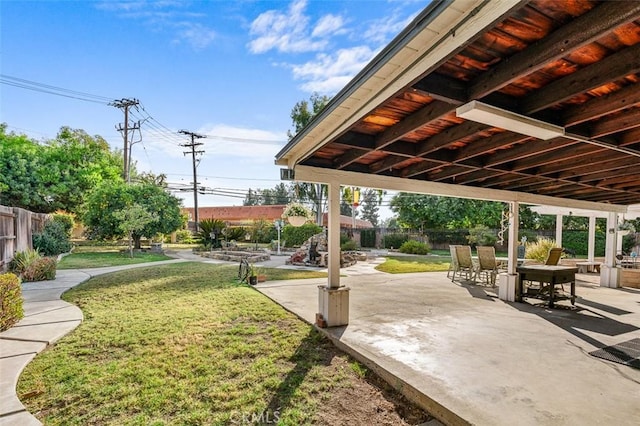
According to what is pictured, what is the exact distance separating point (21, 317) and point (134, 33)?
6333 mm

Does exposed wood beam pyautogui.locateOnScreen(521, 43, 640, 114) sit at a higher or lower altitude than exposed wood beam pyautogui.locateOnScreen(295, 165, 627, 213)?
higher

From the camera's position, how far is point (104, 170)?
18875mm

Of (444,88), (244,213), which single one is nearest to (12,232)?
(444,88)

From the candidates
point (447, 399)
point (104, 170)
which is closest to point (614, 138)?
point (447, 399)

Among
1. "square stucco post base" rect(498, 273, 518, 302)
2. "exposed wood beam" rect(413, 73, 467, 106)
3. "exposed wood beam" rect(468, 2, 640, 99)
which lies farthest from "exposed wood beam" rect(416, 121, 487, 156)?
"square stucco post base" rect(498, 273, 518, 302)

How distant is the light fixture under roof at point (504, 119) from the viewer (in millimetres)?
2268

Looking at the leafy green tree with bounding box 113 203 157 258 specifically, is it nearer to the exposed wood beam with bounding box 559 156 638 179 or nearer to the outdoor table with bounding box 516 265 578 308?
the outdoor table with bounding box 516 265 578 308

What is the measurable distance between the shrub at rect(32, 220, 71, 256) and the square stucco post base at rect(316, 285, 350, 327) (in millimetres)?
12444

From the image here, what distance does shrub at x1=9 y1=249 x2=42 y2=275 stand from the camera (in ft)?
25.2

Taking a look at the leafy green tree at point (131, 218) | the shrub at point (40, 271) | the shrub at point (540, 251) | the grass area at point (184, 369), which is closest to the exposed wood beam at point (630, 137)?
the grass area at point (184, 369)

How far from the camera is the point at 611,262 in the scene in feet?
26.0

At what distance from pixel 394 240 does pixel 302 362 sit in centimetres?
1970

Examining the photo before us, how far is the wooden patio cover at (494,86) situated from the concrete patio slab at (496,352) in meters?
2.25

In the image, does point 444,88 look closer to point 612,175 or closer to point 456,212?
point 612,175
